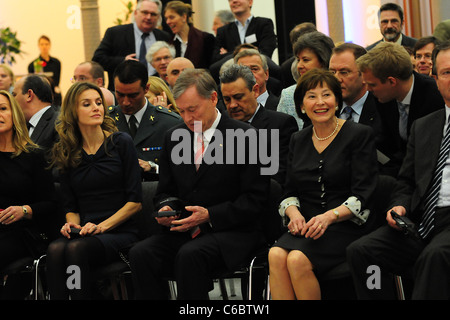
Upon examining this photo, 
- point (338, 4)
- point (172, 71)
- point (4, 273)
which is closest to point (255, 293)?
point (4, 273)

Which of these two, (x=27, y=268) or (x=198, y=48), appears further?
(x=198, y=48)

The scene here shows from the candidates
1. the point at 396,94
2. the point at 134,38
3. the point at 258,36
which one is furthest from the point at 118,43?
the point at 396,94

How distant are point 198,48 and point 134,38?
71 cm

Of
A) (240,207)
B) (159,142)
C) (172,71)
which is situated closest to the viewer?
(240,207)

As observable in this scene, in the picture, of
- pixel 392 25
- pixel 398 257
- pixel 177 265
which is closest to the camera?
pixel 398 257

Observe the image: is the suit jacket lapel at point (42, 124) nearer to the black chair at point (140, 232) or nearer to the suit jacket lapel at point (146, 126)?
the suit jacket lapel at point (146, 126)

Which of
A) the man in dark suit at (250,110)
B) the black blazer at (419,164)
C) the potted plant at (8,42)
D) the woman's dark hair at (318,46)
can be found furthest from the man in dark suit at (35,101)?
the potted plant at (8,42)

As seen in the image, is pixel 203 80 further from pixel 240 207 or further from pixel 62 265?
pixel 62 265

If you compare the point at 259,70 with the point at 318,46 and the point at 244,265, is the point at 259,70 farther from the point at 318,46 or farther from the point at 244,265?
the point at 244,265

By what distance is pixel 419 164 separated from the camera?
399 cm

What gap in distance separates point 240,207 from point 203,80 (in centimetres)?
80

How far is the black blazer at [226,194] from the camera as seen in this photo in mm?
4180

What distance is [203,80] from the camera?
4387 millimetres

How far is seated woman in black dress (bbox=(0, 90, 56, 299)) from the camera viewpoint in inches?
187
